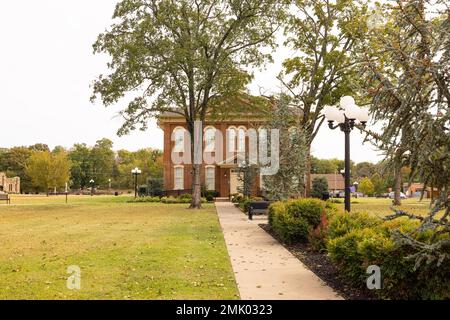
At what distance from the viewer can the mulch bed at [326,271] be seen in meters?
6.37

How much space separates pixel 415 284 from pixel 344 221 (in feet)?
9.02

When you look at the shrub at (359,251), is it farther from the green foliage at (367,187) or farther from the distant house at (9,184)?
the distant house at (9,184)

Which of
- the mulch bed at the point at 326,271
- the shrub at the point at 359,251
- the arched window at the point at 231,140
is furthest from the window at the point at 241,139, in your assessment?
the shrub at the point at 359,251

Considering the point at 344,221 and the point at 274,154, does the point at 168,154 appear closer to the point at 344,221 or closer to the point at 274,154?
the point at 274,154

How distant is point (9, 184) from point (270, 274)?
8726cm

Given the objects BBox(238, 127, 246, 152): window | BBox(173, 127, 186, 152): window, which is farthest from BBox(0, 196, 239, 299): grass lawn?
BBox(238, 127, 246, 152): window

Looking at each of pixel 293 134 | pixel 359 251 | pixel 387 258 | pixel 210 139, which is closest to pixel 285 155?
pixel 293 134

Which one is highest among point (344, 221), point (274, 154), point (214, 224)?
point (274, 154)

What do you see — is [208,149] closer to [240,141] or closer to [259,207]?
[240,141]

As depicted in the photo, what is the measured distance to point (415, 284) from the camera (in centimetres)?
549

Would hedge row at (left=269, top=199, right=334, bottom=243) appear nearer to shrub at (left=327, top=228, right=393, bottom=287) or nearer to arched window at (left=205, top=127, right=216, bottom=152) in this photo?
shrub at (left=327, top=228, right=393, bottom=287)

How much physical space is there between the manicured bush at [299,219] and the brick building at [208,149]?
2992 cm

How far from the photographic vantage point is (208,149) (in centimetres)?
4331
